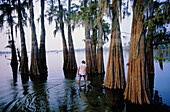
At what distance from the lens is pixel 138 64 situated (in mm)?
5062

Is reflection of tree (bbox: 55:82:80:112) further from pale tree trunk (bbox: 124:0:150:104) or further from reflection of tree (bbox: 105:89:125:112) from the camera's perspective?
pale tree trunk (bbox: 124:0:150:104)

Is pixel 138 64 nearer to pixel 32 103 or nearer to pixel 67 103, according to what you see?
pixel 67 103

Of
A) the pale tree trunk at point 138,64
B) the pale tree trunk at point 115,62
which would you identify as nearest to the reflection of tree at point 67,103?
the pale tree trunk at point 115,62

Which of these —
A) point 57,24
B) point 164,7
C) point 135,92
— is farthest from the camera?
point 57,24

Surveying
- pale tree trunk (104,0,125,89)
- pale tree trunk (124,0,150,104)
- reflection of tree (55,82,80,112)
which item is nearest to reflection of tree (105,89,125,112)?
pale tree trunk (104,0,125,89)

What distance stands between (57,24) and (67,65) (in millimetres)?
6732

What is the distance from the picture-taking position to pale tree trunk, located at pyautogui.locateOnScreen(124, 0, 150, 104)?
4.94 meters

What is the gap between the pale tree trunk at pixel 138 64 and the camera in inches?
194

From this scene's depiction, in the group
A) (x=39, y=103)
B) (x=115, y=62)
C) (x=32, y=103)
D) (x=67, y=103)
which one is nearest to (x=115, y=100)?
(x=115, y=62)

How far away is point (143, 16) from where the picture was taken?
4.88 meters

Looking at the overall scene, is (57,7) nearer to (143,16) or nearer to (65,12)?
(65,12)

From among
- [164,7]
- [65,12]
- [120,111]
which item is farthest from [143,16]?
[65,12]

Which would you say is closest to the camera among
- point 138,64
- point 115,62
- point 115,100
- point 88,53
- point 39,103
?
point 138,64

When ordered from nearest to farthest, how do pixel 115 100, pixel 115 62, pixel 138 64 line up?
pixel 138 64
pixel 115 100
pixel 115 62
